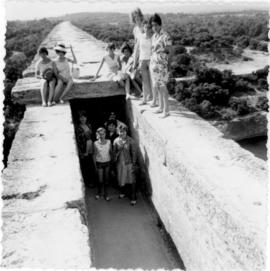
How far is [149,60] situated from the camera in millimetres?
6602

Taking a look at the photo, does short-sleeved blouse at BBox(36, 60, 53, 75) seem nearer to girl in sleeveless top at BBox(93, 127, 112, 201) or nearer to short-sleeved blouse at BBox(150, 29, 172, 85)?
girl in sleeveless top at BBox(93, 127, 112, 201)

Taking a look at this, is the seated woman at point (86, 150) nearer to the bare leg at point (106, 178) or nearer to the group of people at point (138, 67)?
the bare leg at point (106, 178)

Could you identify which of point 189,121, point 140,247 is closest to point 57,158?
point 140,247

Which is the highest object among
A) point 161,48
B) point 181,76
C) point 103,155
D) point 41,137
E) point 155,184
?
point 161,48

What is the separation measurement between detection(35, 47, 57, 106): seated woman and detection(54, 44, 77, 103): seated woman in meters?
0.14

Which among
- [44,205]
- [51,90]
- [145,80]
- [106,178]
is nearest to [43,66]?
[51,90]

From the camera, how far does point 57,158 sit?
17.2 ft

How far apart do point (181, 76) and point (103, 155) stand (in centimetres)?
2238

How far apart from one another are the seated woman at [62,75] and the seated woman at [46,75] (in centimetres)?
14

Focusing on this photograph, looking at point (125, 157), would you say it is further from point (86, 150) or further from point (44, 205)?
point (44, 205)

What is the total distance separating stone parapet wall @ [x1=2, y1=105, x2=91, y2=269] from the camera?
332cm

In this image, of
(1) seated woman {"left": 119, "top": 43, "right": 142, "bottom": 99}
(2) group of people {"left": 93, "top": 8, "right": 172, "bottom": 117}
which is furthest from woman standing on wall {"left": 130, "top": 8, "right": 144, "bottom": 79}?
(1) seated woman {"left": 119, "top": 43, "right": 142, "bottom": 99}

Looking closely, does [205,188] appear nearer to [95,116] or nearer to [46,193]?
[46,193]

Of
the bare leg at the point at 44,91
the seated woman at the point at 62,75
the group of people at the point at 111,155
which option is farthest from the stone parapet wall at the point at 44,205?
the seated woman at the point at 62,75
